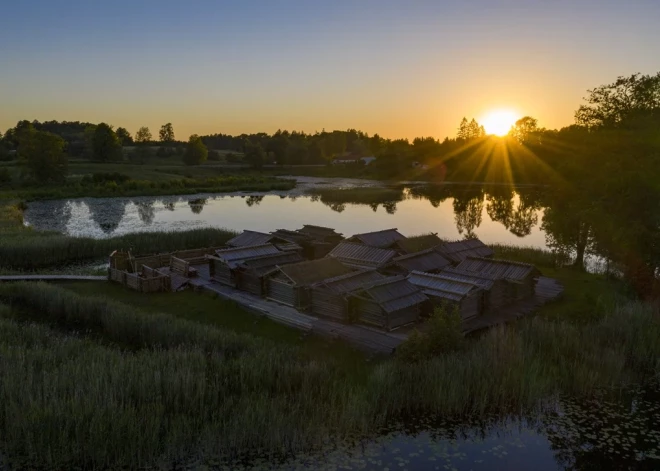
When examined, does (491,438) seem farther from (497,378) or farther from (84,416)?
(84,416)

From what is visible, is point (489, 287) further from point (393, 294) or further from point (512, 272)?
point (393, 294)

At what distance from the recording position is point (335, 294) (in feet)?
88.3

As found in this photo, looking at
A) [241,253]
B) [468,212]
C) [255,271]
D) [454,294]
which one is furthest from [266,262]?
[468,212]

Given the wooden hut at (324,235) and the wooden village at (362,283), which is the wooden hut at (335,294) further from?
the wooden hut at (324,235)

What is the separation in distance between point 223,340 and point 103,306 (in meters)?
9.25

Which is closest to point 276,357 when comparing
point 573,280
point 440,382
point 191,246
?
point 440,382

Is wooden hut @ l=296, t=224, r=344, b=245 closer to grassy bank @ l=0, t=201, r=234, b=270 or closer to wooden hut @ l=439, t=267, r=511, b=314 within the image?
grassy bank @ l=0, t=201, r=234, b=270

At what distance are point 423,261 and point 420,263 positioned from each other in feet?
1.51

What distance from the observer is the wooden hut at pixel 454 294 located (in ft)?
86.6

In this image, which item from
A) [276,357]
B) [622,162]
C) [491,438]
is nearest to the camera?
[491,438]

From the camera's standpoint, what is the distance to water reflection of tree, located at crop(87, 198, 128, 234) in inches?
2630

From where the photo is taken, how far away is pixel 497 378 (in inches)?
741

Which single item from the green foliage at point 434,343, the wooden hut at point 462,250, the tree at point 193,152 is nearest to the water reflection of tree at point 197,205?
the wooden hut at point 462,250

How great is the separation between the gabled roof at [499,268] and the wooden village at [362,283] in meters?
0.06
